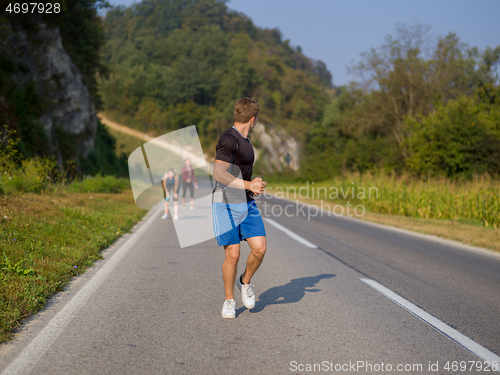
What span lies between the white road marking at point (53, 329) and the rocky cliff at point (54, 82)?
1421 centimetres

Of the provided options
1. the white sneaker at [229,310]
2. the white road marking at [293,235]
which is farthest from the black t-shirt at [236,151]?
the white road marking at [293,235]

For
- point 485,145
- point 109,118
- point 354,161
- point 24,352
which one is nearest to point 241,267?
point 24,352

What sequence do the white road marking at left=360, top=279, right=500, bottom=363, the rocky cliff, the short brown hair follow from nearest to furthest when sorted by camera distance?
the white road marking at left=360, top=279, right=500, bottom=363 → the short brown hair → the rocky cliff

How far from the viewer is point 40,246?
6504 millimetres

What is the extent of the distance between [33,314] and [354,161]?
43.9 metres

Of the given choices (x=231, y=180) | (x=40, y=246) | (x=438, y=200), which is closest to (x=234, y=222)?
(x=231, y=180)

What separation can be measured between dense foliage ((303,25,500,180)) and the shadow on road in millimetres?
21106

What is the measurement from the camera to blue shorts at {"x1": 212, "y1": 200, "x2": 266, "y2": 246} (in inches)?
168

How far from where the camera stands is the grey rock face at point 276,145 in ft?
287

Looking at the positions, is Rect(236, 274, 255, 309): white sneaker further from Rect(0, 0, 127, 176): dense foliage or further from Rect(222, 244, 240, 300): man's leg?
Rect(0, 0, 127, 176): dense foliage

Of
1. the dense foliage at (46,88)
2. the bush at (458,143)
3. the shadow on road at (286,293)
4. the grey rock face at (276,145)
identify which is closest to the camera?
the shadow on road at (286,293)

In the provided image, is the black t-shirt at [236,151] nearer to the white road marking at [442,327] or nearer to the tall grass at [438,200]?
the white road marking at [442,327]

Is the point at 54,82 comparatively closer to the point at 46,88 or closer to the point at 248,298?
the point at 46,88

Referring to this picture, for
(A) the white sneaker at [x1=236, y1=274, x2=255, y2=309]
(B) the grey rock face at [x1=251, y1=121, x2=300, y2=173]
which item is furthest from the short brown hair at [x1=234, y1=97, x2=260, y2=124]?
(B) the grey rock face at [x1=251, y1=121, x2=300, y2=173]
